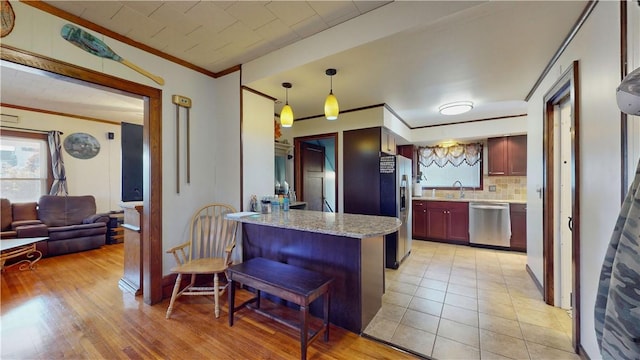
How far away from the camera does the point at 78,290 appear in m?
2.71

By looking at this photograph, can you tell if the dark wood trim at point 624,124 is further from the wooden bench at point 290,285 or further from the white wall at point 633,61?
the wooden bench at point 290,285

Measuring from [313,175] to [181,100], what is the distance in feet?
8.77

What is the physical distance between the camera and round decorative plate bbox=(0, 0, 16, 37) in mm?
1673

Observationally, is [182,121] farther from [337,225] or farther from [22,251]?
A: [22,251]

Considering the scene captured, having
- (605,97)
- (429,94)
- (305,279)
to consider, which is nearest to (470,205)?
(429,94)

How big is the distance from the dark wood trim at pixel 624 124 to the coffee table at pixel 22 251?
5.57 m

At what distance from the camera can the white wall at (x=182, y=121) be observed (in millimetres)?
1948

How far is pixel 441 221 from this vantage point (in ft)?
16.2

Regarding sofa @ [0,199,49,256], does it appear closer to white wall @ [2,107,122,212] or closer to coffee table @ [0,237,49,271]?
coffee table @ [0,237,49,271]

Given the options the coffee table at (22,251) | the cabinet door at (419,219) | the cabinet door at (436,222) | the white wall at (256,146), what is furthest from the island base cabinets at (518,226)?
the coffee table at (22,251)

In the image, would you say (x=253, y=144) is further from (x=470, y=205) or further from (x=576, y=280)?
(x=470, y=205)

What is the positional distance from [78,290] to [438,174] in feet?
20.6

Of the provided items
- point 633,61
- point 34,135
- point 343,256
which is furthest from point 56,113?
point 633,61

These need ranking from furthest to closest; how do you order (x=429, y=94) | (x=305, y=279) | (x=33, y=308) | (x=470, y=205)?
(x=470, y=205)
(x=429, y=94)
(x=33, y=308)
(x=305, y=279)
